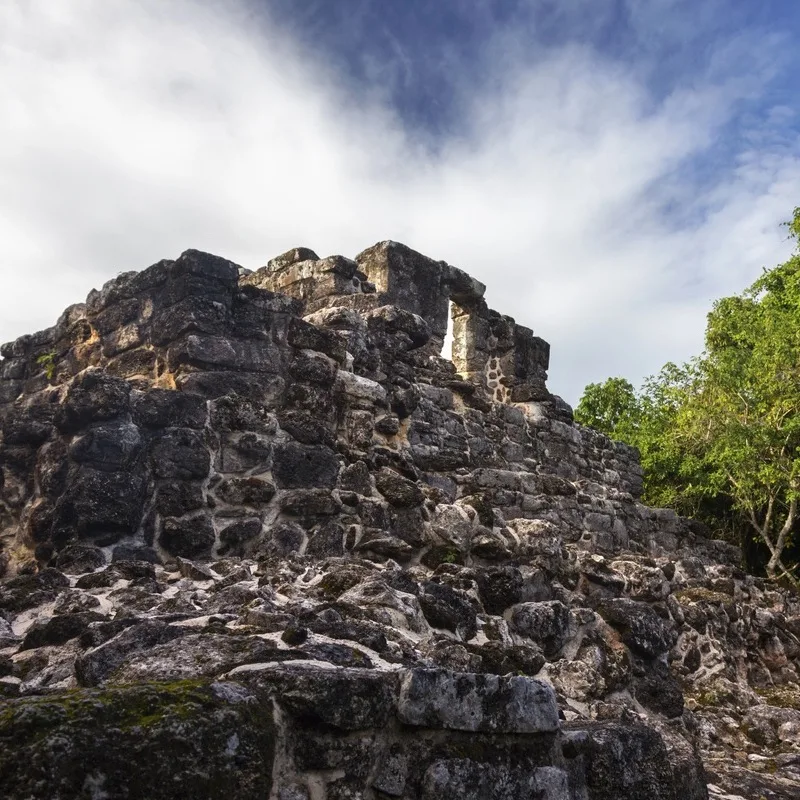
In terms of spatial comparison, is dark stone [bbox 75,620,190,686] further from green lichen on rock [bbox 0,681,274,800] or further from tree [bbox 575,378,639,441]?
tree [bbox 575,378,639,441]

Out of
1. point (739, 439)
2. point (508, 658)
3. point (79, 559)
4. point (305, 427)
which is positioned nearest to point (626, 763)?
point (508, 658)

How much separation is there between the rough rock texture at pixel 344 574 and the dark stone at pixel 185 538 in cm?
2

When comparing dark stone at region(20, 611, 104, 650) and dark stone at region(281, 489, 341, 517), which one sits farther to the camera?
dark stone at region(281, 489, 341, 517)

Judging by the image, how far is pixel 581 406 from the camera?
2073 cm

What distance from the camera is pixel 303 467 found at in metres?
5.78

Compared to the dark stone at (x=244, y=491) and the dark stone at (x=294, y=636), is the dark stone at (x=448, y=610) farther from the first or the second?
the dark stone at (x=244, y=491)

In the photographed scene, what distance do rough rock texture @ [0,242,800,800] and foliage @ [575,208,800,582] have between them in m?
3.18

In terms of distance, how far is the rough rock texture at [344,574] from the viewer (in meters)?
2.66

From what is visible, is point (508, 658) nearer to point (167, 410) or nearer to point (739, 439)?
point (167, 410)

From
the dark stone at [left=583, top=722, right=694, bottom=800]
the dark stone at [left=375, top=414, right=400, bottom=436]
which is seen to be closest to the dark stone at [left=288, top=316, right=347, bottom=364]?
the dark stone at [left=375, top=414, right=400, bottom=436]

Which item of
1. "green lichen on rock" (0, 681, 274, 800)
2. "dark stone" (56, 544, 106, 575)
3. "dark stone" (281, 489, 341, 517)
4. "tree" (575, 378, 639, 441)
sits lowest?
"green lichen on rock" (0, 681, 274, 800)

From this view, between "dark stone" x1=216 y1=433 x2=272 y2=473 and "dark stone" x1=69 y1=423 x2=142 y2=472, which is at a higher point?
"dark stone" x1=216 y1=433 x2=272 y2=473

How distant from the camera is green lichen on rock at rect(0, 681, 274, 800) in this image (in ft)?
6.93

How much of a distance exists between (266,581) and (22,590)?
1.13 m
